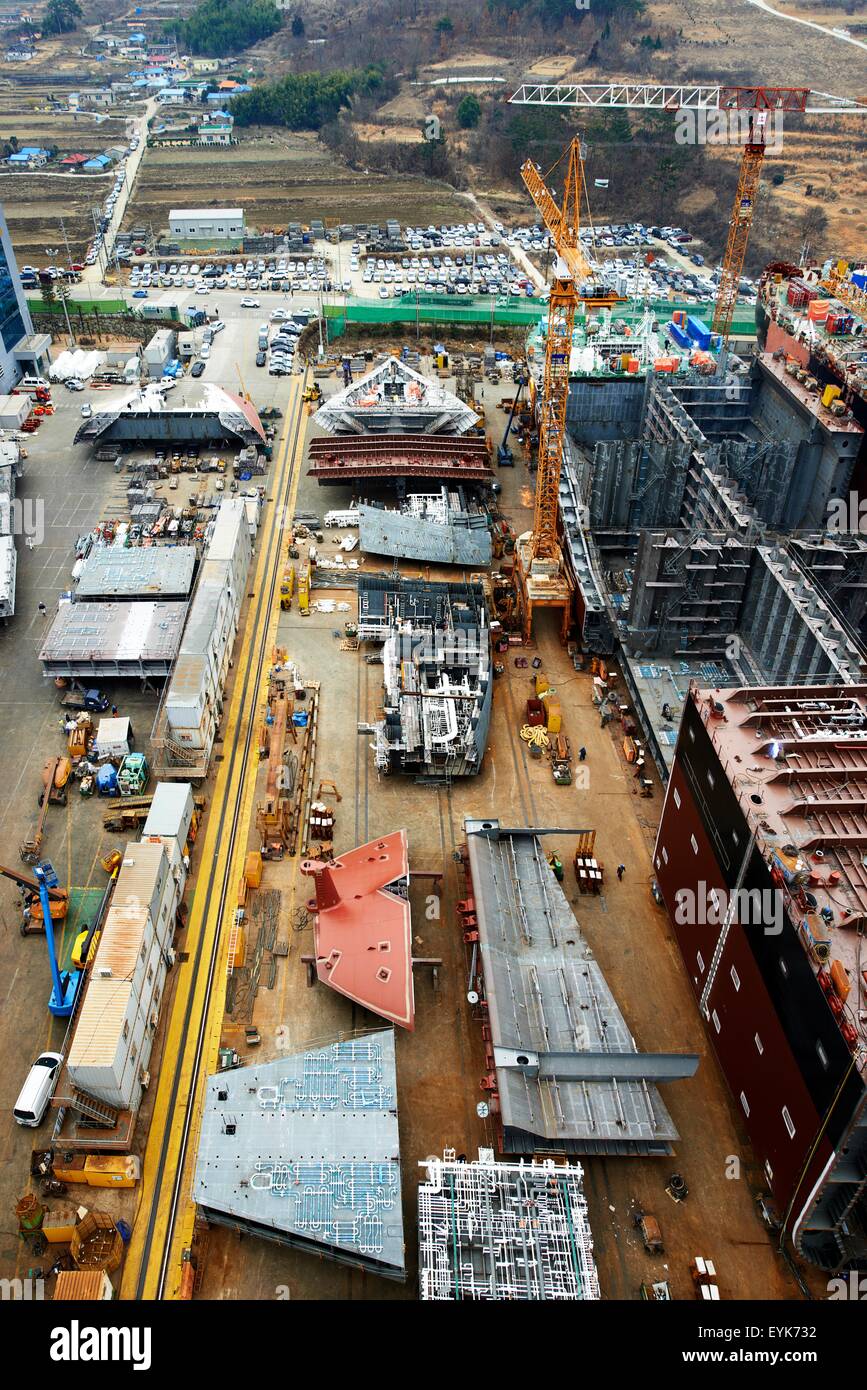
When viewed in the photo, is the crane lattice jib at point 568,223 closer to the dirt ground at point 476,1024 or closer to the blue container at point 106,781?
the dirt ground at point 476,1024

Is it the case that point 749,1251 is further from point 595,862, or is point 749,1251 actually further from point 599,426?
point 599,426

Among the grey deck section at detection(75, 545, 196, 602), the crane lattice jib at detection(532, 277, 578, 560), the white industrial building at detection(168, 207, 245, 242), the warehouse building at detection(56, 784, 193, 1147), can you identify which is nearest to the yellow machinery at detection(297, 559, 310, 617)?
the grey deck section at detection(75, 545, 196, 602)

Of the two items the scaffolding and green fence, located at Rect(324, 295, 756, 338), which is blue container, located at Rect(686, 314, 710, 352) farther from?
the scaffolding

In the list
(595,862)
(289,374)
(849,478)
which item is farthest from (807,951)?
(289,374)

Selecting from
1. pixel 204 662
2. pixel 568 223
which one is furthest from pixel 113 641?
pixel 568 223

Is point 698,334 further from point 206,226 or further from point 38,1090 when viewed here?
point 206,226
